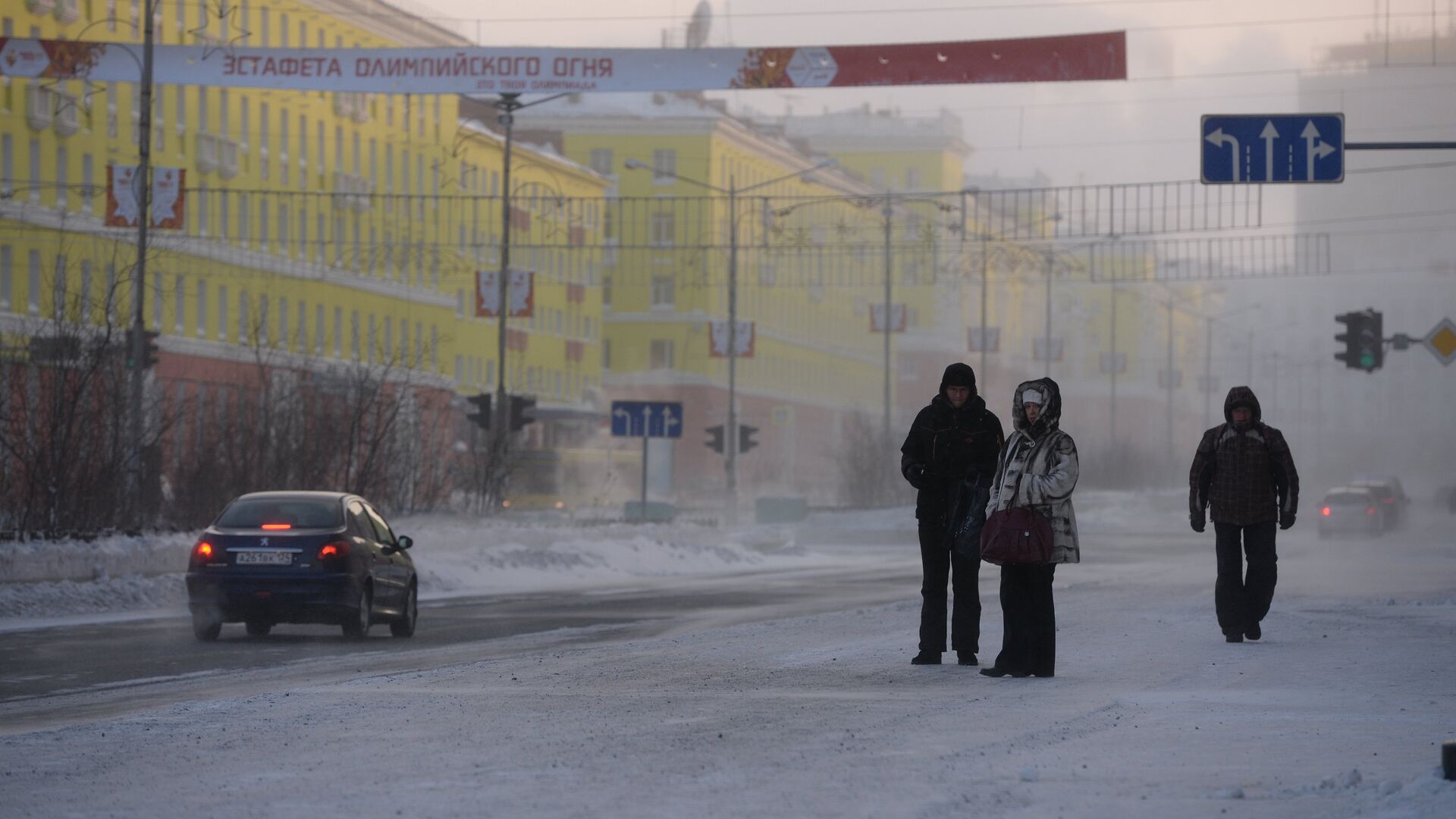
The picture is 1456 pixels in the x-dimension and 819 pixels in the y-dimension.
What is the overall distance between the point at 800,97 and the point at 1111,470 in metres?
23.5

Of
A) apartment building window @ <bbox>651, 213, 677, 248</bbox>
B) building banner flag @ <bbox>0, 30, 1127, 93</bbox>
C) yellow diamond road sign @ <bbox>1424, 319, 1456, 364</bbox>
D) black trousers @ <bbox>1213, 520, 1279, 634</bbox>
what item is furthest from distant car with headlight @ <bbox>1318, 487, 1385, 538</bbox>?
apartment building window @ <bbox>651, 213, 677, 248</bbox>

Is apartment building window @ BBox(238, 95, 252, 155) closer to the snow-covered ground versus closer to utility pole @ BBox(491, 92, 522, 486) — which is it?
the snow-covered ground

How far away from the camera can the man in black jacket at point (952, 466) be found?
14.6 metres

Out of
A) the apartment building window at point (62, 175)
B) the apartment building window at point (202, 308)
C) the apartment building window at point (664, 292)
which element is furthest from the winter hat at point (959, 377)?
the apartment building window at point (664, 292)

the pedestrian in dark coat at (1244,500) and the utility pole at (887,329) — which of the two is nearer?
the pedestrian in dark coat at (1244,500)

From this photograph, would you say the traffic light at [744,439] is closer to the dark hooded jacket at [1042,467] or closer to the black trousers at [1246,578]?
the black trousers at [1246,578]

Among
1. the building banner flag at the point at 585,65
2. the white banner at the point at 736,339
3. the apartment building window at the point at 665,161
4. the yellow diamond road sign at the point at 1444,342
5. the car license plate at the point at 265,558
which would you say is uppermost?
the apartment building window at the point at 665,161

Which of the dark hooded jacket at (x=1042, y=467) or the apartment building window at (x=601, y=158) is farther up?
the apartment building window at (x=601, y=158)

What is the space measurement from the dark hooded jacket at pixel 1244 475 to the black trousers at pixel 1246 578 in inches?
5.5

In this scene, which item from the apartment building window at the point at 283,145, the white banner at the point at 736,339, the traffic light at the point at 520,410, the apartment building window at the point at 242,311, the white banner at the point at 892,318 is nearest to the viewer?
the traffic light at the point at 520,410

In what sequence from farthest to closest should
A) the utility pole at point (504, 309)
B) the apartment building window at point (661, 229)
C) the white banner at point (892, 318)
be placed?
the apartment building window at point (661, 229), the white banner at point (892, 318), the utility pole at point (504, 309)

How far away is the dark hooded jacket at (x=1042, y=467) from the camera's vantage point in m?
14.0

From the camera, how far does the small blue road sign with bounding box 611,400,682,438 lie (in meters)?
44.4

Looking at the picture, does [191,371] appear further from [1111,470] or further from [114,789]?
[114,789]
